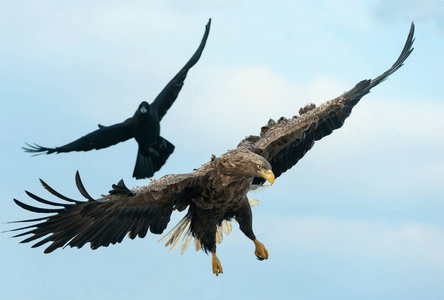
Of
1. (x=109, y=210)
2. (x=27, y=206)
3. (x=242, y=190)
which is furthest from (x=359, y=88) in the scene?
(x=27, y=206)

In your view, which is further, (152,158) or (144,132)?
(152,158)

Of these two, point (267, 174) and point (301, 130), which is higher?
point (301, 130)

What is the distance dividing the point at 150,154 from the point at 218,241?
417 cm

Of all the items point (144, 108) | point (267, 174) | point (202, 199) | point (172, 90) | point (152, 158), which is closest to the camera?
point (267, 174)

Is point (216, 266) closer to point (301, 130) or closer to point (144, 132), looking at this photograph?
point (301, 130)

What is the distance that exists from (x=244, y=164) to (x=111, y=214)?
4.19ft

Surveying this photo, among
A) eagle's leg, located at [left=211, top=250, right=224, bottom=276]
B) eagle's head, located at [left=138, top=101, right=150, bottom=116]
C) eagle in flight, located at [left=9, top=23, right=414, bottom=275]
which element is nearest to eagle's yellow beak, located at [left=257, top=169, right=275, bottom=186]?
eagle in flight, located at [left=9, top=23, right=414, bottom=275]

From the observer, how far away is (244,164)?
7129 millimetres

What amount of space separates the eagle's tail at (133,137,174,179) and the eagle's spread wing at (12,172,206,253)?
16.5ft

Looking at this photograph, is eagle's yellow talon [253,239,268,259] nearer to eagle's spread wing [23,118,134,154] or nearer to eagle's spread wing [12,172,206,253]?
eagle's spread wing [12,172,206,253]

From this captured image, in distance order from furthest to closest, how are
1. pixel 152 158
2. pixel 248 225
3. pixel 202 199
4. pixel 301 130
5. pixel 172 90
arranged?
pixel 152 158
pixel 172 90
pixel 301 130
pixel 248 225
pixel 202 199

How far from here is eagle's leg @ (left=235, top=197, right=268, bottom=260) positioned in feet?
25.9

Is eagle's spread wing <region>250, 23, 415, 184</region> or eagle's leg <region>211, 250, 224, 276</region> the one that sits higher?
eagle's spread wing <region>250, 23, 415, 184</region>

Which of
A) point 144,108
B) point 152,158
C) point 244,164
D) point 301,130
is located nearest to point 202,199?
point 244,164
